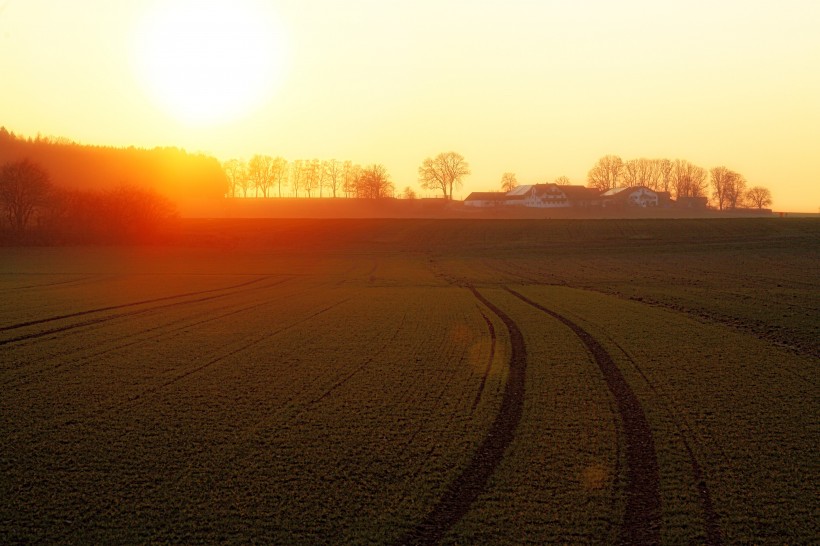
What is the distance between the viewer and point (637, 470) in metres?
8.21

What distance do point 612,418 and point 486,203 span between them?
141m

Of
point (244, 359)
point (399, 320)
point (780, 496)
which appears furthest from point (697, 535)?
point (399, 320)

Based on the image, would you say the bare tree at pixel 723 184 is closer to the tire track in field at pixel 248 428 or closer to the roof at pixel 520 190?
the roof at pixel 520 190

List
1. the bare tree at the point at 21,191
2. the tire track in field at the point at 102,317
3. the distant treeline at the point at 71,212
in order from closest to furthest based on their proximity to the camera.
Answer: the tire track in field at the point at 102,317, the bare tree at the point at 21,191, the distant treeline at the point at 71,212

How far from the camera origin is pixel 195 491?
7.63m

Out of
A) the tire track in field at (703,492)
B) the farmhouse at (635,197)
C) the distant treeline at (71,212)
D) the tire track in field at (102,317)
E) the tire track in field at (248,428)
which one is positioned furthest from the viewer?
the farmhouse at (635,197)

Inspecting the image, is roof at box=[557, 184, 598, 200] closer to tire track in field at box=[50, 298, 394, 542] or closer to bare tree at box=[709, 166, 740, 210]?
bare tree at box=[709, 166, 740, 210]

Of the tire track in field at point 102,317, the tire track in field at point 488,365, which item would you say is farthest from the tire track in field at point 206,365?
the tire track in field at point 488,365

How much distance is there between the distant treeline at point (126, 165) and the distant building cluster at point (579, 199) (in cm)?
5426

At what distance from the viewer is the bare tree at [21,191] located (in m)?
65.1

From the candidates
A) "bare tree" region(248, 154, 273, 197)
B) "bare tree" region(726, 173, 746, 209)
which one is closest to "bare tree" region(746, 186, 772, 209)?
"bare tree" region(726, 173, 746, 209)

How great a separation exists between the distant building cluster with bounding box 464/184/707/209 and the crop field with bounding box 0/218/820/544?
381 ft

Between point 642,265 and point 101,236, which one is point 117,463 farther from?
point 101,236

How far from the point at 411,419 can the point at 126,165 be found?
128 m
